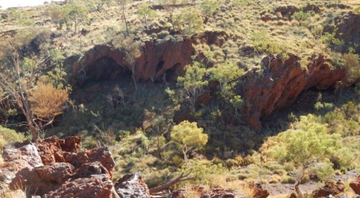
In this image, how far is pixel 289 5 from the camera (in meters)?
53.2

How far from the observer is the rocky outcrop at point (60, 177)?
752 cm

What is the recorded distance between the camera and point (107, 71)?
4547 centimetres

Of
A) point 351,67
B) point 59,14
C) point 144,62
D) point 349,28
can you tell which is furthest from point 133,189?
point 59,14

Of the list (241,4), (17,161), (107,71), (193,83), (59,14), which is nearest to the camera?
(17,161)

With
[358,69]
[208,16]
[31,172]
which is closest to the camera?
[31,172]

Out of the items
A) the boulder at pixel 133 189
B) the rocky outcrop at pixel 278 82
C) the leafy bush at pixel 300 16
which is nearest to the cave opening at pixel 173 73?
the rocky outcrop at pixel 278 82

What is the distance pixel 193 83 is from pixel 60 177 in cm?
2513

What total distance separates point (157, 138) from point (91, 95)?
50.4ft

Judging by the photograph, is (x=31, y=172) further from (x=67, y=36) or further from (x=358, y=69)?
(x=67, y=36)

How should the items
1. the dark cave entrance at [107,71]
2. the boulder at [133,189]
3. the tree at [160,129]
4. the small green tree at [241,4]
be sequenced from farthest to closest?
the small green tree at [241,4] → the dark cave entrance at [107,71] → the tree at [160,129] → the boulder at [133,189]

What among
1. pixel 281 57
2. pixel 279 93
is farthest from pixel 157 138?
pixel 281 57

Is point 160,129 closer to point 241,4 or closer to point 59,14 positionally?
point 241,4

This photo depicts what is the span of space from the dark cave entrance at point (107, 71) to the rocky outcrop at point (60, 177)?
3530 cm

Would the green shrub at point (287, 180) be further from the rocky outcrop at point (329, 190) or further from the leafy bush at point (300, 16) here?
the leafy bush at point (300, 16)
